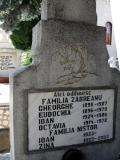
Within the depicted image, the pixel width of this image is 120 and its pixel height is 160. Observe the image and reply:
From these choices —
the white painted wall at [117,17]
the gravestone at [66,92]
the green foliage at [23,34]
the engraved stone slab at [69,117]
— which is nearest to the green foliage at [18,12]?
the green foliage at [23,34]

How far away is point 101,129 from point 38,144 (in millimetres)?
1004

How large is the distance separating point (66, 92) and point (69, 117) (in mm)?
356

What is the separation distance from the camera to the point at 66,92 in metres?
5.03

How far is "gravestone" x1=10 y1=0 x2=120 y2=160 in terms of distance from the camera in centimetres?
481

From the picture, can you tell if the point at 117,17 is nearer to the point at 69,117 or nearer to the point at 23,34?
the point at 23,34

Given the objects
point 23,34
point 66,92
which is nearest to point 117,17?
point 23,34

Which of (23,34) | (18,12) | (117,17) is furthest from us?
(23,34)

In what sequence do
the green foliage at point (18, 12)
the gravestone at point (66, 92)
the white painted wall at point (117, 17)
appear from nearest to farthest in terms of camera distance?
the gravestone at point (66, 92), the green foliage at point (18, 12), the white painted wall at point (117, 17)

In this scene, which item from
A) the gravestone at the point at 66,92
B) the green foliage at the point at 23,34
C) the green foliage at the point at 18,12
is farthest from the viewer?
the green foliage at the point at 23,34

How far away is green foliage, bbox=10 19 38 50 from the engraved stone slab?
3438mm

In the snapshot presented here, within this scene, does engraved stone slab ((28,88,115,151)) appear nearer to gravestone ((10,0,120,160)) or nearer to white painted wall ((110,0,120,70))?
gravestone ((10,0,120,160))

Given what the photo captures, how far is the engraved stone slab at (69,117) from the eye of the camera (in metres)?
4.87

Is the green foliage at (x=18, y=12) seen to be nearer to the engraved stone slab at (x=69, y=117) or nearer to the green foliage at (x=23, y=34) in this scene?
the green foliage at (x=23, y=34)

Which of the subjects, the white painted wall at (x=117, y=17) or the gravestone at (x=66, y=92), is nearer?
the gravestone at (x=66, y=92)
